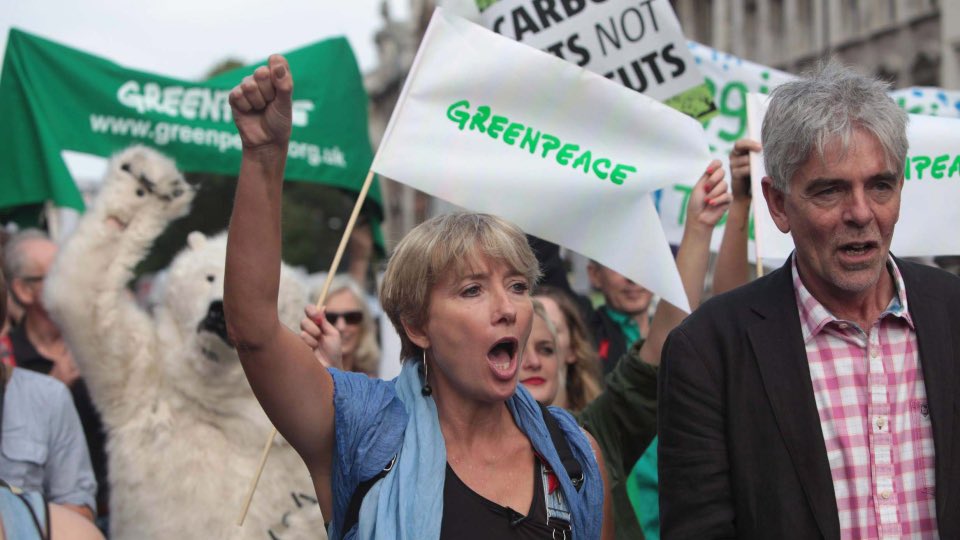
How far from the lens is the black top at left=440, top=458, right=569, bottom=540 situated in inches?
96.1

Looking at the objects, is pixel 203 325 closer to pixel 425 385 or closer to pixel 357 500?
pixel 425 385

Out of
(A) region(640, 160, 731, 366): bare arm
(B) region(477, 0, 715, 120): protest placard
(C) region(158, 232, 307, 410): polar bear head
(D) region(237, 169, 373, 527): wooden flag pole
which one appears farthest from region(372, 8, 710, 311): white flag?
(C) region(158, 232, 307, 410): polar bear head

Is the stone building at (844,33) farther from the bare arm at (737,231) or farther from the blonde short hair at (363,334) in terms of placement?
the bare arm at (737,231)

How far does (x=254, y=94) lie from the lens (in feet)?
7.26

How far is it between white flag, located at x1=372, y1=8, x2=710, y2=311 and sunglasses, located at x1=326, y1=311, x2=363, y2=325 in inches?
69.2

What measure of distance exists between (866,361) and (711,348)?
31 cm

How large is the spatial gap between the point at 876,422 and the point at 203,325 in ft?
8.54

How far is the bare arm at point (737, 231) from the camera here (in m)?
3.47

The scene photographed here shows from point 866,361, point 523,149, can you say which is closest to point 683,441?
point 866,361

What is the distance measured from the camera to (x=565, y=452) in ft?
8.78

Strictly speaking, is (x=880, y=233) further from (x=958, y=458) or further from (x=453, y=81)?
(x=453, y=81)

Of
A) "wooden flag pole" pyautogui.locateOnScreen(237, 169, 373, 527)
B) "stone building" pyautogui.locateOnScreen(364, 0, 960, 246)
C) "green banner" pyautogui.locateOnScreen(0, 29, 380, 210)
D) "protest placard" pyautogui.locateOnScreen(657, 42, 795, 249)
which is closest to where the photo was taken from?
"wooden flag pole" pyautogui.locateOnScreen(237, 169, 373, 527)

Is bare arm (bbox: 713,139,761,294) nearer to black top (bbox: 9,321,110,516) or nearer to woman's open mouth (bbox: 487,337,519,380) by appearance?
woman's open mouth (bbox: 487,337,519,380)

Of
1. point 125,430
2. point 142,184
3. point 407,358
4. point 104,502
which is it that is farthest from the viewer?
point 104,502
